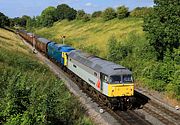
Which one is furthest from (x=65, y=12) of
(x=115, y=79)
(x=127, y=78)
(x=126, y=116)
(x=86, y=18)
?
(x=126, y=116)

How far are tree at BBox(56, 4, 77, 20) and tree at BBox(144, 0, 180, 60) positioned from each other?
103m

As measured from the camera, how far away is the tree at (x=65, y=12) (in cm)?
13825

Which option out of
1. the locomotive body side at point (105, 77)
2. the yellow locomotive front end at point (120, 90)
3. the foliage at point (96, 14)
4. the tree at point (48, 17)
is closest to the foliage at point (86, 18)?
the foliage at point (96, 14)

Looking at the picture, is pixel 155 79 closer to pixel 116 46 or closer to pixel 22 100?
pixel 116 46

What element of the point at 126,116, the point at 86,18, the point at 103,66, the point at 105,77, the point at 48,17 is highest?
the point at 48,17

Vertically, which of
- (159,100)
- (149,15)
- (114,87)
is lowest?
(159,100)

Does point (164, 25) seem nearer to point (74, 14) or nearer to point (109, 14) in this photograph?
point (109, 14)

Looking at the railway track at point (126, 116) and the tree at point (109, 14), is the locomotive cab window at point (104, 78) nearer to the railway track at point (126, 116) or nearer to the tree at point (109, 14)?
the railway track at point (126, 116)

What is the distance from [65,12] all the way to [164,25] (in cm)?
11212

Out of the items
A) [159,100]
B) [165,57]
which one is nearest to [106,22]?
[165,57]

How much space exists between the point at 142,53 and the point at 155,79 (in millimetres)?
7704

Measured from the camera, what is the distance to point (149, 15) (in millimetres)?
36719

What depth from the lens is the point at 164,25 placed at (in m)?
33.9

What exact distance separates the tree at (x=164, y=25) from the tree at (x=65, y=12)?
10336 cm
